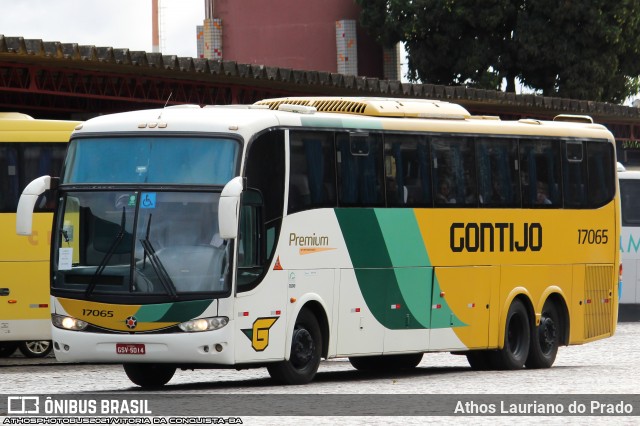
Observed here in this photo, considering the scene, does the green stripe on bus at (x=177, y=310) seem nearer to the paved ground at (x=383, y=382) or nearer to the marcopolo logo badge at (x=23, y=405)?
the paved ground at (x=383, y=382)

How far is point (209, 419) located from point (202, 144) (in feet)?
15.7

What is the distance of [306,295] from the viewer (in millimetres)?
18156

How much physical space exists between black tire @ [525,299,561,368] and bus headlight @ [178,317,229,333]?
6860 millimetres

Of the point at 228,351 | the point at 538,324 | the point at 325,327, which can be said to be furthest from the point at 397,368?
the point at 228,351

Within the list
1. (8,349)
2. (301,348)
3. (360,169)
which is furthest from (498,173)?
(8,349)

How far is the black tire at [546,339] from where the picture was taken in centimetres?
2253

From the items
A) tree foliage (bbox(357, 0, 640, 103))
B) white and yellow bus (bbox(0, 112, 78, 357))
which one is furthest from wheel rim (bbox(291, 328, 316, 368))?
tree foliage (bbox(357, 0, 640, 103))

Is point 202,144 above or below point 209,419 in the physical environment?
above

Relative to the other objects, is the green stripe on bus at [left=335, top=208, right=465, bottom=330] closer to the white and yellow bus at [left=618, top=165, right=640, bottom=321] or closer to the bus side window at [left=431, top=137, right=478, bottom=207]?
the bus side window at [left=431, top=137, right=478, bottom=207]

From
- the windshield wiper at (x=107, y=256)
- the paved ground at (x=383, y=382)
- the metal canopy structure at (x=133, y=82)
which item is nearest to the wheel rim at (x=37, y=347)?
the paved ground at (x=383, y=382)

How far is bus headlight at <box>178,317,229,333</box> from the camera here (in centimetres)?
1678

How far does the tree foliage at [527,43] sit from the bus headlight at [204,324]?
176 feet

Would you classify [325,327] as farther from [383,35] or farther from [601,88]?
[383,35]

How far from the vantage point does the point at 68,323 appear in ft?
56.9
